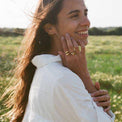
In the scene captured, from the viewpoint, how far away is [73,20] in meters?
2.91

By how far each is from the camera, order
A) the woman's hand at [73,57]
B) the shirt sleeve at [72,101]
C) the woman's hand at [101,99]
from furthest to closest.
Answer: the woman's hand at [73,57]
the woman's hand at [101,99]
the shirt sleeve at [72,101]

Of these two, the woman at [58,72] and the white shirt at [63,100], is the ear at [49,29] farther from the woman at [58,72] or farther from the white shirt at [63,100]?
the white shirt at [63,100]

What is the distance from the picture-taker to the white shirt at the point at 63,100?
233 cm

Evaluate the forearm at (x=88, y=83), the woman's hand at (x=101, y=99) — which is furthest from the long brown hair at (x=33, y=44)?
the woman's hand at (x=101, y=99)

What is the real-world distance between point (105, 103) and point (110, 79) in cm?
723

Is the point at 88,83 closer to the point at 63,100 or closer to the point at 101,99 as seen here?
the point at 101,99

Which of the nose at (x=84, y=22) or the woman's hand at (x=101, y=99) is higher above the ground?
the nose at (x=84, y=22)

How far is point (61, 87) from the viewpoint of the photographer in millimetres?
2324

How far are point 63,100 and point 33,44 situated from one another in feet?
3.32

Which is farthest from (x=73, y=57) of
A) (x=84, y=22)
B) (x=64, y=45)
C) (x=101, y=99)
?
(x=101, y=99)

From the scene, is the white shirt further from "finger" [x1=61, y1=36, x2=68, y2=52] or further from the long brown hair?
the long brown hair

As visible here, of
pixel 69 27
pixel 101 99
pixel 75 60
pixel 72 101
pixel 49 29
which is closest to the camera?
pixel 72 101

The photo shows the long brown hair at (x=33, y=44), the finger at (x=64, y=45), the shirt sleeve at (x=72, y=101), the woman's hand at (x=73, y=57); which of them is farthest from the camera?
the long brown hair at (x=33, y=44)

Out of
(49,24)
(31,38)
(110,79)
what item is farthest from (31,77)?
(110,79)
